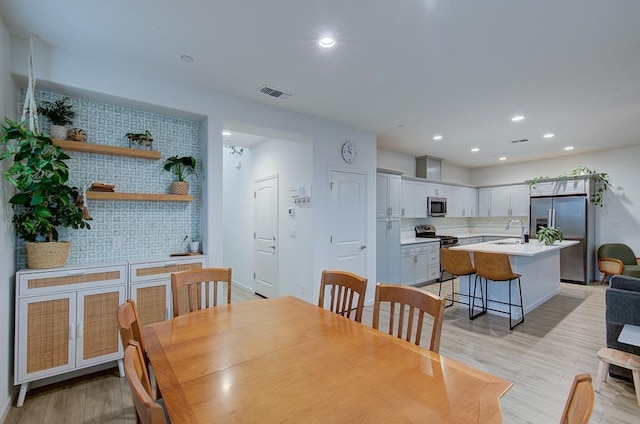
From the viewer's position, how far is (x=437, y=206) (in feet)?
22.6

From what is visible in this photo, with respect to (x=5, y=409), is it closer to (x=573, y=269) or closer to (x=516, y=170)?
(x=573, y=269)

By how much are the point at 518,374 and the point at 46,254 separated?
4.09 metres

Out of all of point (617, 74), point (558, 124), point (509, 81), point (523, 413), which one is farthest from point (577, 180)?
point (523, 413)

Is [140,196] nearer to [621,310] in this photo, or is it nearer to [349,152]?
[349,152]

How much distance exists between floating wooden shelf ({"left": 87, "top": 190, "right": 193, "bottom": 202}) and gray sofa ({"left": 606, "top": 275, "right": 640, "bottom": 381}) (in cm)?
399

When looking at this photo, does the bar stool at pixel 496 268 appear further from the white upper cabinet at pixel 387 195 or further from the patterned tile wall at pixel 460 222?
the patterned tile wall at pixel 460 222

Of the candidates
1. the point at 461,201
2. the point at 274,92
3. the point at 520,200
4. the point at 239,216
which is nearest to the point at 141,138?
the point at 274,92

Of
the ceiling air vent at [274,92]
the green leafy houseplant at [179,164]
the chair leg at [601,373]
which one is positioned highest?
the ceiling air vent at [274,92]

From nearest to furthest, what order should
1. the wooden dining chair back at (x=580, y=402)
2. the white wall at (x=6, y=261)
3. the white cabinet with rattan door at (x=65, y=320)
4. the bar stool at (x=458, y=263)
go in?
the wooden dining chair back at (x=580, y=402) < the white wall at (x=6, y=261) < the white cabinet with rattan door at (x=65, y=320) < the bar stool at (x=458, y=263)

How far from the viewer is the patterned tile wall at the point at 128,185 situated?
2791 mm

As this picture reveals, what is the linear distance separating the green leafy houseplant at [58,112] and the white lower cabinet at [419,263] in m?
5.03

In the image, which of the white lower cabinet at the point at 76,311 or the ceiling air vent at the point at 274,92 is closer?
the white lower cabinet at the point at 76,311

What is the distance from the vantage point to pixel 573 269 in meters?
6.14

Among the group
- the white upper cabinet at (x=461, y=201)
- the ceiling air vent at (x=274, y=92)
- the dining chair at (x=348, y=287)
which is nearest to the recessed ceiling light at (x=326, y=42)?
the ceiling air vent at (x=274, y=92)
